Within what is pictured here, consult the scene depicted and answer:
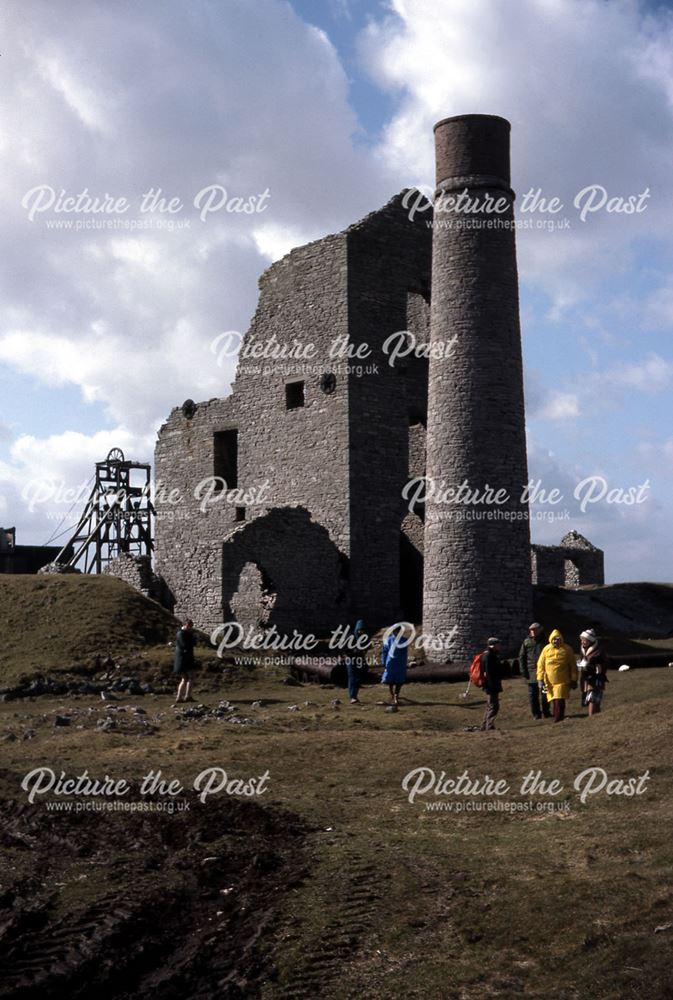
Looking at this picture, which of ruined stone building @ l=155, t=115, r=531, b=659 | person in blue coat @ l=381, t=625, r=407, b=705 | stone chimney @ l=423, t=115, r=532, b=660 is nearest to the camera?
person in blue coat @ l=381, t=625, r=407, b=705

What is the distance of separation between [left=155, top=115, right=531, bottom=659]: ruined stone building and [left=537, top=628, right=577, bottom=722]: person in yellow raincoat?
24.7ft

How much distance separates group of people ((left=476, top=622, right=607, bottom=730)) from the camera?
1570 centimetres

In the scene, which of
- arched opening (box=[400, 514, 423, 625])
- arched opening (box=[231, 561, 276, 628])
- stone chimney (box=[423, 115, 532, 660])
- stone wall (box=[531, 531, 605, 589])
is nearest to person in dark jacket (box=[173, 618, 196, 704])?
stone chimney (box=[423, 115, 532, 660])

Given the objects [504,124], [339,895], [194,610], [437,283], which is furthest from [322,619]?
[339,895]

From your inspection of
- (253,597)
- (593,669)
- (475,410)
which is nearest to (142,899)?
(593,669)

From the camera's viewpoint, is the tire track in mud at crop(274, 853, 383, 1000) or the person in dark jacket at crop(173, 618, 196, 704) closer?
the tire track in mud at crop(274, 853, 383, 1000)

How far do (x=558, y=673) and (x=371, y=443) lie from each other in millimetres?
13364

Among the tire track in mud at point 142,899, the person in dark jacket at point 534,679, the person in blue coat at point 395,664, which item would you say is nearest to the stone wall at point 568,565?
the person in blue coat at point 395,664

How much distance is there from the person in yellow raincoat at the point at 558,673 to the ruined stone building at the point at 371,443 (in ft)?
24.7

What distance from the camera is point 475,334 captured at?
23.9 m

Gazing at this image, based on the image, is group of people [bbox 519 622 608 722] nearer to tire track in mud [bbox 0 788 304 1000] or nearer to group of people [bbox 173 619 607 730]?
group of people [bbox 173 619 607 730]

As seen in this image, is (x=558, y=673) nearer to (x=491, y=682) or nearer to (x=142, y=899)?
(x=491, y=682)

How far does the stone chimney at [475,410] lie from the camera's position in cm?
2358

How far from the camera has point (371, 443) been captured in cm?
2836
